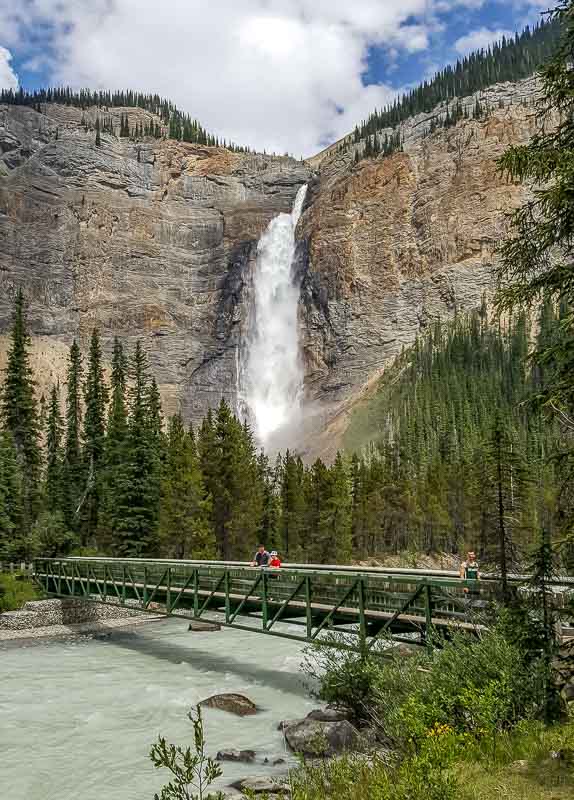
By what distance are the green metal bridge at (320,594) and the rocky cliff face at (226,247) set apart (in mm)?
85943

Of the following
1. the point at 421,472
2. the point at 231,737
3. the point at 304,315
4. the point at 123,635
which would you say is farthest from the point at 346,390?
the point at 231,737

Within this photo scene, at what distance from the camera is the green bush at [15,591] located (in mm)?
33312

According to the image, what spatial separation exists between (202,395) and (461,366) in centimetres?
5040

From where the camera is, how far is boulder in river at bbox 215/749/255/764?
13.8 metres

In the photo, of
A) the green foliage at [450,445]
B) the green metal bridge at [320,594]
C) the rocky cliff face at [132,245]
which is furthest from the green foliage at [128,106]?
the green metal bridge at [320,594]

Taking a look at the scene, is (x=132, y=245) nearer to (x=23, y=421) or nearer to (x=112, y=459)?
(x=112, y=459)

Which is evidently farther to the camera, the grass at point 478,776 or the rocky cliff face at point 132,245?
the rocky cliff face at point 132,245

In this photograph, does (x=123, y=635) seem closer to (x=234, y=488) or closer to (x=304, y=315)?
(x=234, y=488)

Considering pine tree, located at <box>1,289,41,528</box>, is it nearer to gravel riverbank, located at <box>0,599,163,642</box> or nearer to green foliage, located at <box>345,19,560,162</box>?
gravel riverbank, located at <box>0,599,163,642</box>

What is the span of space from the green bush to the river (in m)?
4.14

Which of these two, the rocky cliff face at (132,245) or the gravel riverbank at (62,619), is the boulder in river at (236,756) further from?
the rocky cliff face at (132,245)

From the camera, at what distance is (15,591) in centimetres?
3509

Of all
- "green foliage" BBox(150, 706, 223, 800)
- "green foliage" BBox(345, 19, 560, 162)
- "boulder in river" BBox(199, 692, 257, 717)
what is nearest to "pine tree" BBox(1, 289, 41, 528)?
"boulder in river" BBox(199, 692, 257, 717)

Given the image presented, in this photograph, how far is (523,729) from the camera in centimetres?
822
